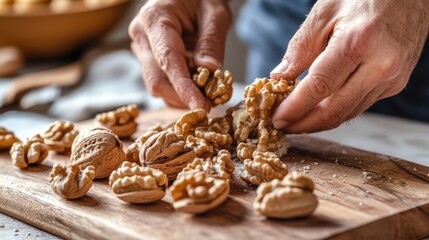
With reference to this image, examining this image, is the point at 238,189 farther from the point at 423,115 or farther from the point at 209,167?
the point at 423,115

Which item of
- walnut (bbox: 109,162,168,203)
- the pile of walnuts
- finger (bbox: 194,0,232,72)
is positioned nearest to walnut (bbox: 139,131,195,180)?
the pile of walnuts

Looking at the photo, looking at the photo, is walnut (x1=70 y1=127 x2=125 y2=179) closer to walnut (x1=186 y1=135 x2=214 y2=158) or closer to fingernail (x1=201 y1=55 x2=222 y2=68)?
walnut (x1=186 y1=135 x2=214 y2=158)

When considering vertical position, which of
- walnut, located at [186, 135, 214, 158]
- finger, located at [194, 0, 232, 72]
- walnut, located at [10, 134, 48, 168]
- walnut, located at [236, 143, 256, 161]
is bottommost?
walnut, located at [10, 134, 48, 168]

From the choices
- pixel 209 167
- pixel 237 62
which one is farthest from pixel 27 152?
pixel 237 62

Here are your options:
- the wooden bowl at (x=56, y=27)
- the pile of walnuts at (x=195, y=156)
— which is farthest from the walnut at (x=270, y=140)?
the wooden bowl at (x=56, y=27)

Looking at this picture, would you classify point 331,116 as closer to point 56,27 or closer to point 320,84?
point 320,84

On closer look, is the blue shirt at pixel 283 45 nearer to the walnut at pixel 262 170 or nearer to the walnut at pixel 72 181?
the walnut at pixel 262 170

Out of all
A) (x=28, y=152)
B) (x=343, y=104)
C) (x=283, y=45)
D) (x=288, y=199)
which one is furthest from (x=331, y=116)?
(x=283, y=45)
